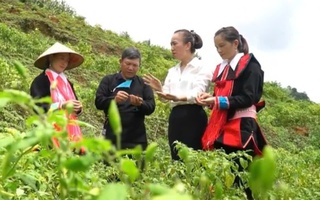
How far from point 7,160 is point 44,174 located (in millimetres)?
855

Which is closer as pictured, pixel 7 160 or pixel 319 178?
pixel 7 160

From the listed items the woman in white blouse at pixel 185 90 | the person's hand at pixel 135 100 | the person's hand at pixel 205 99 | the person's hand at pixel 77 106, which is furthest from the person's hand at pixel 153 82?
the person's hand at pixel 77 106

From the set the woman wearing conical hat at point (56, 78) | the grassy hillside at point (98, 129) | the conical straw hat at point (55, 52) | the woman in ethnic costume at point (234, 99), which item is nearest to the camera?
the grassy hillside at point (98, 129)

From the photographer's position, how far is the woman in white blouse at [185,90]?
121 inches

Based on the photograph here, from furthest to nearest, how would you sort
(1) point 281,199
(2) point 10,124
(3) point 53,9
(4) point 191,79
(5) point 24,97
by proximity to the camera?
(3) point 53,9, (2) point 10,124, (4) point 191,79, (1) point 281,199, (5) point 24,97

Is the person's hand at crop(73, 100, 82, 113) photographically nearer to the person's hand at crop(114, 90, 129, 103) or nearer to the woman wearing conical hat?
the woman wearing conical hat

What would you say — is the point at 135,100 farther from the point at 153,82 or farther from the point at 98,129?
the point at 98,129

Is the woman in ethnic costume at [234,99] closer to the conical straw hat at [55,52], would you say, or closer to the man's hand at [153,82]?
the man's hand at [153,82]

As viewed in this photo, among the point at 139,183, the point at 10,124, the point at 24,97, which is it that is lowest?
the point at 10,124

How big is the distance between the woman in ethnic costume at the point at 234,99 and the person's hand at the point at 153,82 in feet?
1.18

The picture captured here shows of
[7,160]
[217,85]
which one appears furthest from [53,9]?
[7,160]

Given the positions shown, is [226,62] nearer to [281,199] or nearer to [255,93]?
[255,93]

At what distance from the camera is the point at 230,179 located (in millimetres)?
2057

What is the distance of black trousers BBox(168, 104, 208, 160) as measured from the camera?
3082 mm
